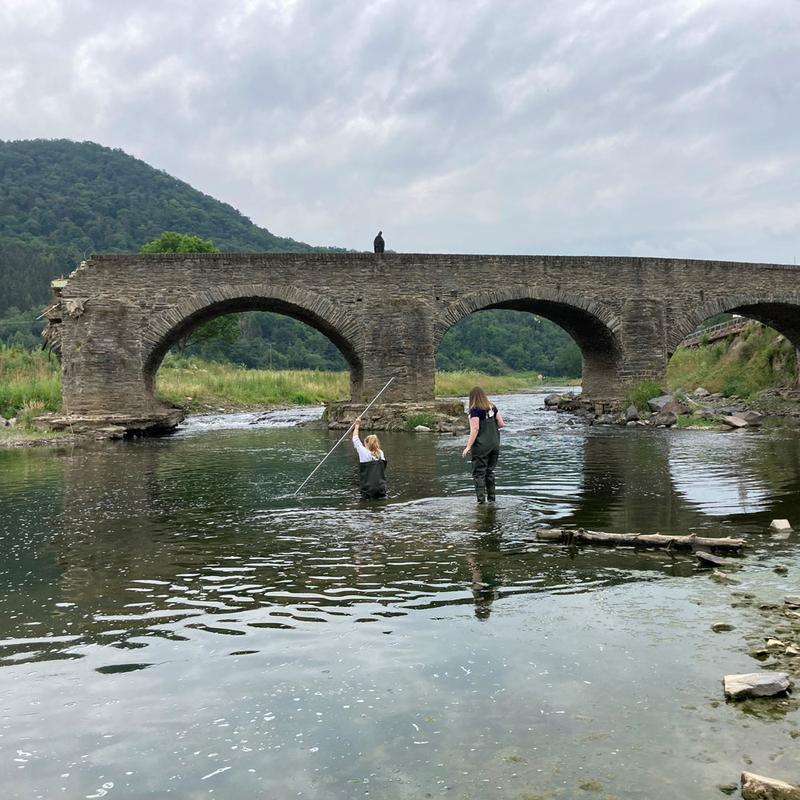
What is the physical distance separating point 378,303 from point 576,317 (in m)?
6.81

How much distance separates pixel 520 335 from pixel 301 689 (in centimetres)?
9914

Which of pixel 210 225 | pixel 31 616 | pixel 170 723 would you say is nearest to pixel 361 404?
pixel 31 616

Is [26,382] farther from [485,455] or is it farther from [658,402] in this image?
[485,455]

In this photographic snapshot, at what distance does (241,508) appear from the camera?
9.41m

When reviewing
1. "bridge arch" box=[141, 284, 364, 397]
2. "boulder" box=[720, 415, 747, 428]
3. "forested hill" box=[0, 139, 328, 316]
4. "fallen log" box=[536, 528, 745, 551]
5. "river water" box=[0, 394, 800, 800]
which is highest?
"forested hill" box=[0, 139, 328, 316]

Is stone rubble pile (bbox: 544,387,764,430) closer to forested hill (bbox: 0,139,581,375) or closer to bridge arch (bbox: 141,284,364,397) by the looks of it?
bridge arch (bbox: 141,284,364,397)

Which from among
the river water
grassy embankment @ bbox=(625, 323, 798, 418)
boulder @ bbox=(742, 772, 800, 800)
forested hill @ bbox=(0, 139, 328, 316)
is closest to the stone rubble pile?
grassy embankment @ bbox=(625, 323, 798, 418)

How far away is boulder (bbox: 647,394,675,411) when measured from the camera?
2277 cm

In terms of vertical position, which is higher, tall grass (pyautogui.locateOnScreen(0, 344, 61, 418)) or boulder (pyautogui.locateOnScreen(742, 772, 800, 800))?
tall grass (pyautogui.locateOnScreen(0, 344, 61, 418))

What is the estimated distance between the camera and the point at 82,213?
9019 centimetres

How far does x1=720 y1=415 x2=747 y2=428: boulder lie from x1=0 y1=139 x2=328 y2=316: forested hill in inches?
2660

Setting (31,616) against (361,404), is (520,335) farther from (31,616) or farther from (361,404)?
(31,616)

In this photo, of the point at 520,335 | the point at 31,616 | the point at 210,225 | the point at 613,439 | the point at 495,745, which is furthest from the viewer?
the point at 520,335

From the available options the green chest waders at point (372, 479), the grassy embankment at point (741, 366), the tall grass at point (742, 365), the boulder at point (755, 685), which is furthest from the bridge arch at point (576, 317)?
the boulder at point (755, 685)
